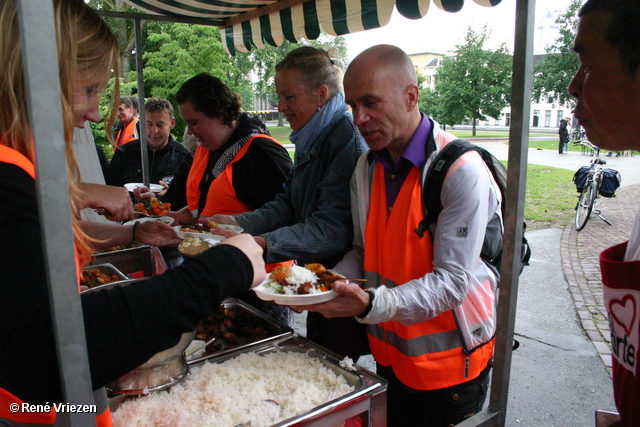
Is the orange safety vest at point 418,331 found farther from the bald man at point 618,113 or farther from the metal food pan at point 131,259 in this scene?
the metal food pan at point 131,259

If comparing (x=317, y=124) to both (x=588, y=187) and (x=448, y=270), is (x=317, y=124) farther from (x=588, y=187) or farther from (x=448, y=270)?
(x=588, y=187)

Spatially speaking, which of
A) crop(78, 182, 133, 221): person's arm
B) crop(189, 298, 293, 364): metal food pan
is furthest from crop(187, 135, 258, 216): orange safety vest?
crop(78, 182, 133, 221): person's arm

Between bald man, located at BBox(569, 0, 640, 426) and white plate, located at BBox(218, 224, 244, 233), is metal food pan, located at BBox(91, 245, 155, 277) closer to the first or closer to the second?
white plate, located at BBox(218, 224, 244, 233)

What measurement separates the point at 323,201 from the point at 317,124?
40 cm

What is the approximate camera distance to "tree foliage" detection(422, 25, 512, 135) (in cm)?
2075

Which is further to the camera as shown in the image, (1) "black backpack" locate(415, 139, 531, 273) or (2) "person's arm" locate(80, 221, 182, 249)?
(2) "person's arm" locate(80, 221, 182, 249)

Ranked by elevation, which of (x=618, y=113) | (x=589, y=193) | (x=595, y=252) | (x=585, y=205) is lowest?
(x=595, y=252)

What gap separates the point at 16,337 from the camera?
79 centimetres

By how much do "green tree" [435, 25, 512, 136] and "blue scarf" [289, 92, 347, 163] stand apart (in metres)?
19.8

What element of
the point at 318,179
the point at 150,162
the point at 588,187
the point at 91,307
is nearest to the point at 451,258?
the point at 318,179

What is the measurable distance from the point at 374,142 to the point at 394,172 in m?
0.14

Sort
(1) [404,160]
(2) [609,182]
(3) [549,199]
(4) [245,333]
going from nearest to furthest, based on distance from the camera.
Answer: (1) [404,160] < (4) [245,333] < (2) [609,182] < (3) [549,199]

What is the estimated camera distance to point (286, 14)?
3.25 m

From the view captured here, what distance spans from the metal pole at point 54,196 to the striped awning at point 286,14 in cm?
228
